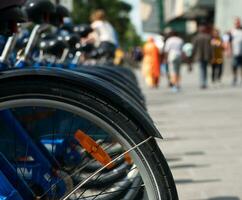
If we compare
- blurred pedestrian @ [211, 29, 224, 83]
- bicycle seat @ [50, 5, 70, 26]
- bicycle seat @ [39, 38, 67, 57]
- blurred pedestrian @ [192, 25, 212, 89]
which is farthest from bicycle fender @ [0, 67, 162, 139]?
blurred pedestrian @ [211, 29, 224, 83]

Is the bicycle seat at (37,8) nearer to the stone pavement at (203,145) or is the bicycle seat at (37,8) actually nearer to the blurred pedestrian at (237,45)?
the stone pavement at (203,145)

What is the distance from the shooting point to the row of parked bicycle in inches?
89.7

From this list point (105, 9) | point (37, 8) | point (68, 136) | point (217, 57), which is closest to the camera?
point (68, 136)

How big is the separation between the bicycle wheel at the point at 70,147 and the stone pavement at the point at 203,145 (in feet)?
3.98

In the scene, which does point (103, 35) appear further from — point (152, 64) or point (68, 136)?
point (152, 64)

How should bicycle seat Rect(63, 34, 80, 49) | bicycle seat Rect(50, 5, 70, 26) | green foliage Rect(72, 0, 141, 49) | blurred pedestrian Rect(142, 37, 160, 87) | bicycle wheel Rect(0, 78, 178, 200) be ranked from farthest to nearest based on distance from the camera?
green foliage Rect(72, 0, 141, 49), blurred pedestrian Rect(142, 37, 160, 87), bicycle seat Rect(63, 34, 80, 49), bicycle seat Rect(50, 5, 70, 26), bicycle wheel Rect(0, 78, 178, 200)

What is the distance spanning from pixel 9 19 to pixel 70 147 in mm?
861

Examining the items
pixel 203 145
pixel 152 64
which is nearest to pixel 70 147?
pixel 203 145

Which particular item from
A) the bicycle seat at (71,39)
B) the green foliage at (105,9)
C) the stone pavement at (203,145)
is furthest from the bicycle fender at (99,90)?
the green foliage at (105,9)

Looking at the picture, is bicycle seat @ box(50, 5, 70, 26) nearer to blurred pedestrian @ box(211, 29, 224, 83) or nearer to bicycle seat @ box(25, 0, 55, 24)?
bicycle seat @ box(25, 0, 55, 24)

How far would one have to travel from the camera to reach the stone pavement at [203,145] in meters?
4.41

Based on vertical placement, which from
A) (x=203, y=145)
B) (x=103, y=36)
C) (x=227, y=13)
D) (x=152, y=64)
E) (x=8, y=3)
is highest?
(x=8, y=3)

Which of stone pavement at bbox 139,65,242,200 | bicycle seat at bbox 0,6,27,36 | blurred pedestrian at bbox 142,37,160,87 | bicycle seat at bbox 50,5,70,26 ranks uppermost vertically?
bicycle seat at bbox 0,6,27,36

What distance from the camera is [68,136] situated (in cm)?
284
